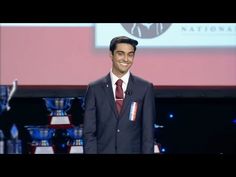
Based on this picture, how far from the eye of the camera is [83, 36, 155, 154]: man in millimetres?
3029

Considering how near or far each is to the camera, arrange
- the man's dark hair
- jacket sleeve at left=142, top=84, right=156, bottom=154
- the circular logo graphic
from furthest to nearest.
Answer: the circular logo graphic, the man's dark hair, jacket sleeve at left=142, top=84, right=156, bottom=154

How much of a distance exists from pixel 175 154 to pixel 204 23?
1.09m

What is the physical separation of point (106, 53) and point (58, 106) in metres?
0.57

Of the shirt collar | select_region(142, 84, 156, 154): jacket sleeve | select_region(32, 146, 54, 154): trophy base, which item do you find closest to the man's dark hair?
the shirt collar

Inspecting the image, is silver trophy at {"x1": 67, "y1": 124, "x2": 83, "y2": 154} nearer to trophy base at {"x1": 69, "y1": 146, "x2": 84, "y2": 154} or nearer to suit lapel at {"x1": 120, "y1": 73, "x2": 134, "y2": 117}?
trophy base at {"x1": 69, "y1": 146, "x2": 84, "y2": 154}

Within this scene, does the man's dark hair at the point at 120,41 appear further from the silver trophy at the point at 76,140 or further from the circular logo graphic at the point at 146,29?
the silver trophy at the point at 76,140

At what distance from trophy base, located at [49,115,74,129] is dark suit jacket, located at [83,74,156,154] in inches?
8.7

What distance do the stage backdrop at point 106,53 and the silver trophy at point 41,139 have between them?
365mm

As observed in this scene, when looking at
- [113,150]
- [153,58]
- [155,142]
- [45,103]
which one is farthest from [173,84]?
[45,103]

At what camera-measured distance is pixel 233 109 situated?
10.6 feet

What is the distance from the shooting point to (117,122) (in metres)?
3.07

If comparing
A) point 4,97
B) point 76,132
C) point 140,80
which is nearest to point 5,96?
point 4,97

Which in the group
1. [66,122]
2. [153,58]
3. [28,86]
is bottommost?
[66,122]
